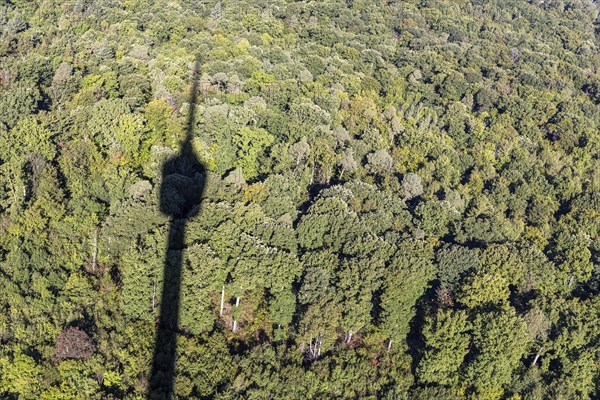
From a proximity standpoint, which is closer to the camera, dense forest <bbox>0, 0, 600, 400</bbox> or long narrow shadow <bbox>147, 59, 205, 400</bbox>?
long narrow shadow <bbox>147, 59, 205, 400</bbox>

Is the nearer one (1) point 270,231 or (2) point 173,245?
(2) point 173,245

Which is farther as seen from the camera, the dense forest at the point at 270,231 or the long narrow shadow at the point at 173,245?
the dense forest at the point at 270,231

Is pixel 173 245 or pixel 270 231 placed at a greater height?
pixel 270 231

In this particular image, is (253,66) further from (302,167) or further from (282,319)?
(282,319)
